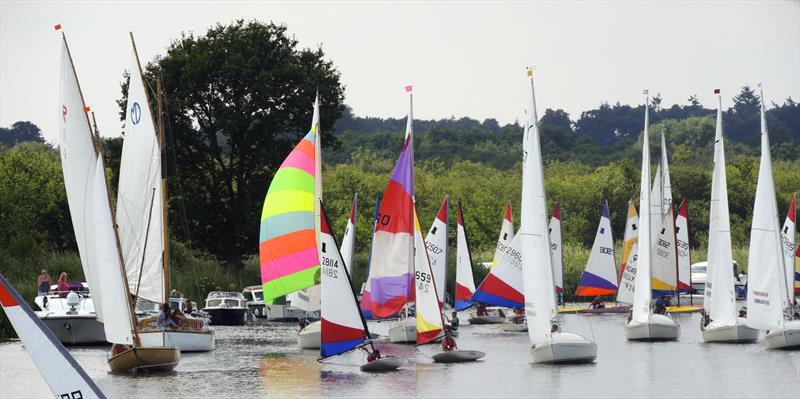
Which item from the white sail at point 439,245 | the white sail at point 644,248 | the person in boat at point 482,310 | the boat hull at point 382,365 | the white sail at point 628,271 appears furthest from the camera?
the white sail at point 628,271

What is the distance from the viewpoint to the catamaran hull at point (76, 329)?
46531 mm

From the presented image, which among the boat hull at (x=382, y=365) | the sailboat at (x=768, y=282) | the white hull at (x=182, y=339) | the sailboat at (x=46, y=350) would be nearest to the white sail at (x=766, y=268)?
the sailboat at (x=768, y=282)

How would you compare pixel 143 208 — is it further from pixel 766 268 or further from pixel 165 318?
pixel 766 268

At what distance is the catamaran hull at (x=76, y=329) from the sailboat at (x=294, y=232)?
5964 mm

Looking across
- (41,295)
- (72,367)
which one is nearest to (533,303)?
(41,295)

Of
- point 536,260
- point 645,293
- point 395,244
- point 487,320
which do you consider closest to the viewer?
point 536,260

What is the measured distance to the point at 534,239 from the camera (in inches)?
1607

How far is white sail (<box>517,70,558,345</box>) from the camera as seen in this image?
4047 cm

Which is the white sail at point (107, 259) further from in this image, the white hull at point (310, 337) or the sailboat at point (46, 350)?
the sailboat at point (46, 350)

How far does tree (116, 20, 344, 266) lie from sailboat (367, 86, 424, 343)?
26.2 m

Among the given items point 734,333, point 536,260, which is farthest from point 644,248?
point 536,260

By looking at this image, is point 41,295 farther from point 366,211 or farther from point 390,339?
point 366,211

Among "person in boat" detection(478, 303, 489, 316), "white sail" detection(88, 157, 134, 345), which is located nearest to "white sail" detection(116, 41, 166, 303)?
"white sail" detection(88, 157, 134, 345)

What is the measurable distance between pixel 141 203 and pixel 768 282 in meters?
19.5
